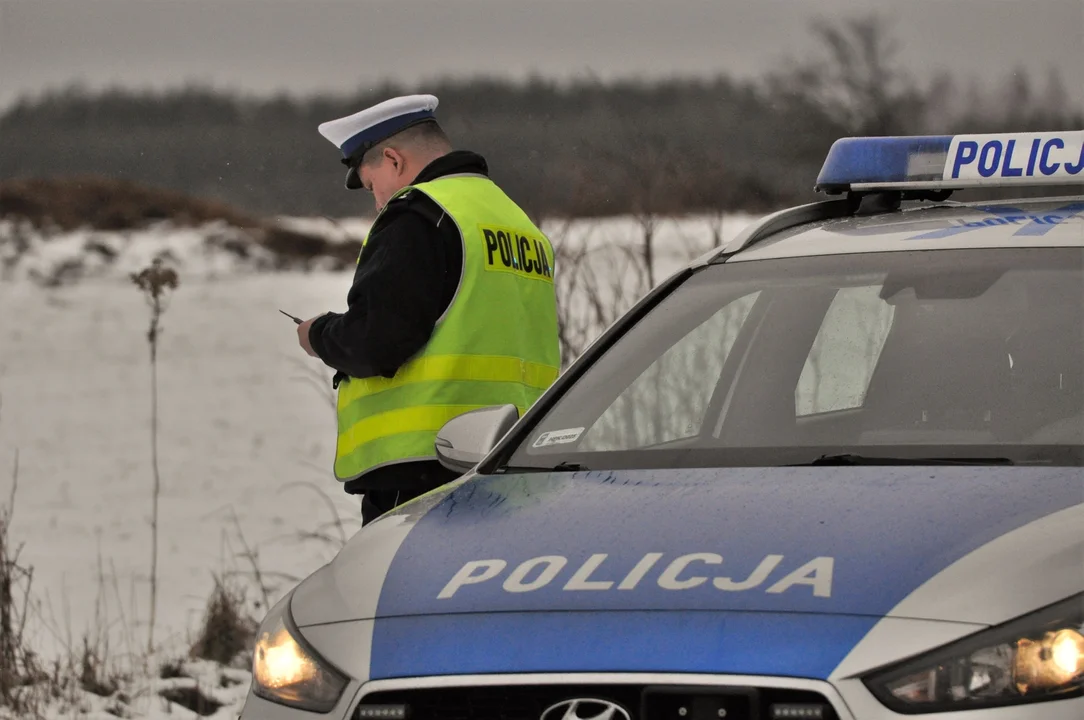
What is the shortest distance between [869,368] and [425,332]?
1297 mm

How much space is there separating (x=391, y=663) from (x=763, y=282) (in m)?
1.34

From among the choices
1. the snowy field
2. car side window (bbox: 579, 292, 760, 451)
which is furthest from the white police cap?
car side window (bbox: 579, 292, 760, 451)

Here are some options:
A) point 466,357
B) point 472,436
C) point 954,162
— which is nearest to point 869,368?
point 954,162

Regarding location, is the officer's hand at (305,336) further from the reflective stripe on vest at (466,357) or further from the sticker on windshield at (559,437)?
the sticker on windshield at (559,437)

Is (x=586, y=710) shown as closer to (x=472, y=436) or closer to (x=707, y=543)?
(x=707, y=543)

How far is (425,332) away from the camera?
4.40 m

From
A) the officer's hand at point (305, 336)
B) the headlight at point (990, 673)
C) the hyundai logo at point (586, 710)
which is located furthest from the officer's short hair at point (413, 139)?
the headlight at point (990, 673)

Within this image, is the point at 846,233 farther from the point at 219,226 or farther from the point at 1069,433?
the point at 219,226

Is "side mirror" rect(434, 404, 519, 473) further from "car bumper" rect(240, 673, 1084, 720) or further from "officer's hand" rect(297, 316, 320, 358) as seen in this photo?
"officer's hand" rect(297, 316, 320, 358)

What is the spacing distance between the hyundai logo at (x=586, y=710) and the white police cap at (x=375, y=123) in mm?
2637

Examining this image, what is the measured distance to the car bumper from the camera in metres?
2.20

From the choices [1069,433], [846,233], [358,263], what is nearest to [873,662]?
[1069,433]

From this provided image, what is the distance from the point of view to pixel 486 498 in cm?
301

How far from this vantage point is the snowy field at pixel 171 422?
693 cm
